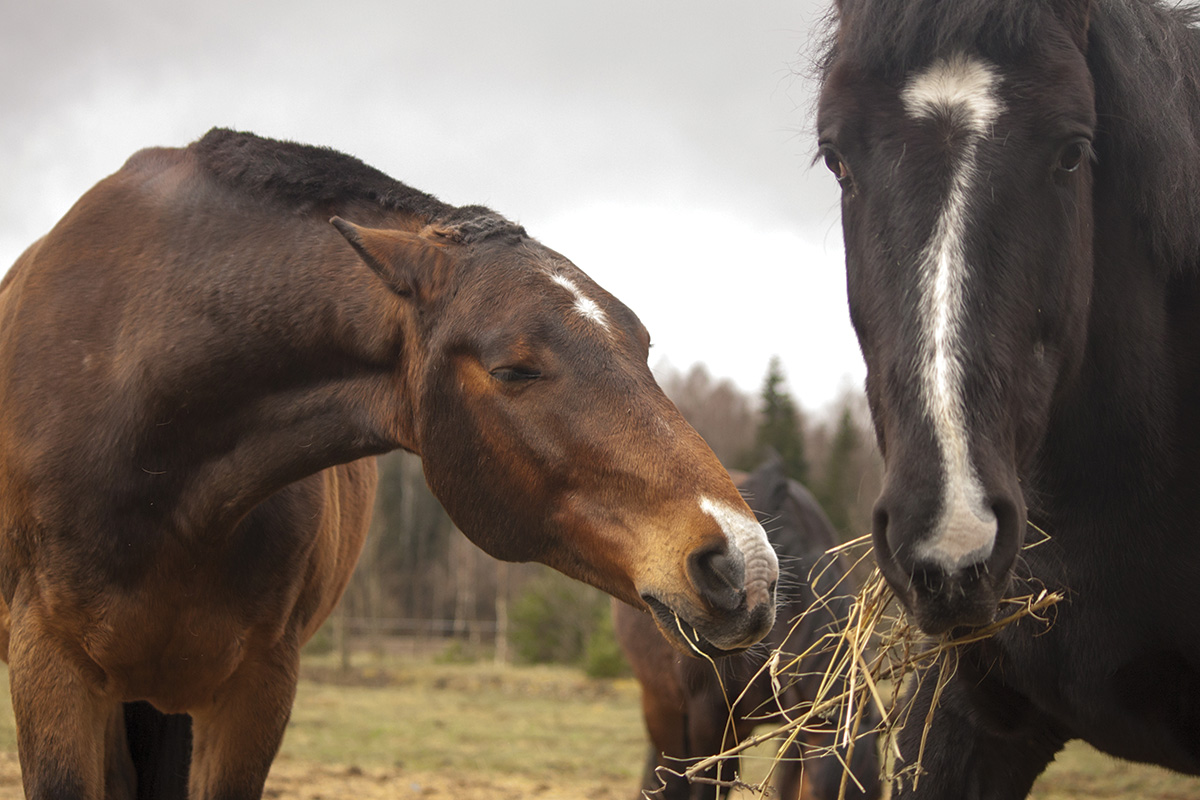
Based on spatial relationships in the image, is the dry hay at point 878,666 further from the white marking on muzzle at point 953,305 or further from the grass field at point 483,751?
the grass field at point 483,751

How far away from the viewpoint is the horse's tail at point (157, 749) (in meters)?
4.00

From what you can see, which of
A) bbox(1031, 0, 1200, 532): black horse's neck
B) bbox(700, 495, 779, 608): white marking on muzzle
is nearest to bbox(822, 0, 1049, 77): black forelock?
bbox(1031, 0, 1200, 532): black horse's neck

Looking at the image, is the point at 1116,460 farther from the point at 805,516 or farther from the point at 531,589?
the point at 531,589

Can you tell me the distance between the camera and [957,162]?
2025 millimetres

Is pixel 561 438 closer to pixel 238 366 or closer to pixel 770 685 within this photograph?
pixel 238 366

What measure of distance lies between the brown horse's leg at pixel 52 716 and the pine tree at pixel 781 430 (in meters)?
28.4

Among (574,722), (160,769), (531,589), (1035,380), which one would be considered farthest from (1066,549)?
(531,589)

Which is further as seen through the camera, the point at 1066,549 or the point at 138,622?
the point at 138,622

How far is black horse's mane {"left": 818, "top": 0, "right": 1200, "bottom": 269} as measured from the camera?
2.14 metres

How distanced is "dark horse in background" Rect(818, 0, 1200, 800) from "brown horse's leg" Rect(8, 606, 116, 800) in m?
2.54

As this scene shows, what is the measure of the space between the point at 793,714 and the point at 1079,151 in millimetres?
5692

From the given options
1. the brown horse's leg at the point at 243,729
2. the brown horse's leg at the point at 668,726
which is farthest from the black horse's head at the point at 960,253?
the brown horse's leg at the point at 668,726

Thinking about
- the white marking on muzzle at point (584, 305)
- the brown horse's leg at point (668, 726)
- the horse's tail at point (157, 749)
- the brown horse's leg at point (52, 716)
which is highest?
the white marking on muzzle at point (584, 305)

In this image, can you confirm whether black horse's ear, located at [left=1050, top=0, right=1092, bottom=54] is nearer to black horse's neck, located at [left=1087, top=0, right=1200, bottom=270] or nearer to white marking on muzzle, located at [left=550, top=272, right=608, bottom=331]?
black horse's neck, located at [left=1087, top=0, right=1200, bottom=270]
